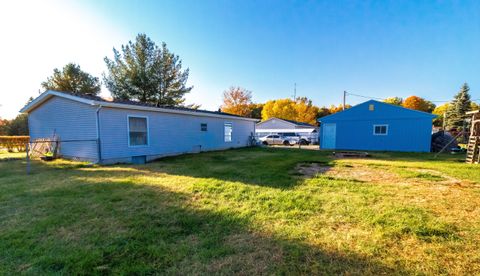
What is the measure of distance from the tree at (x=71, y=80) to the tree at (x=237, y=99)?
1881cm

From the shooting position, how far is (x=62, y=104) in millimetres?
9203

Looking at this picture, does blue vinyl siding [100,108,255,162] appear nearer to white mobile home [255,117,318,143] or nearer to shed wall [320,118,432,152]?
shed wall [320,118,432,152]

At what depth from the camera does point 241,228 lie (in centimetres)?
281

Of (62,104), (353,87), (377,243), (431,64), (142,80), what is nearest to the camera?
(377,243)

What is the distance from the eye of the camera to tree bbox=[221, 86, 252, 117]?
36.0 m

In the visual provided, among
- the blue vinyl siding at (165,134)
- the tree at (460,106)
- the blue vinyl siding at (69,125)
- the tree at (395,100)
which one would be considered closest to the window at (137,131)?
the blue vinyl siding at (165,134)

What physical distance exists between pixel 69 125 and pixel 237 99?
28.5 m

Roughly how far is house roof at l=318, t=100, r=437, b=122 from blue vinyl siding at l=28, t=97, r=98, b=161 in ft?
48.6

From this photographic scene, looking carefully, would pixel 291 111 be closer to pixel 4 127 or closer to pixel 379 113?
pixel 379 113

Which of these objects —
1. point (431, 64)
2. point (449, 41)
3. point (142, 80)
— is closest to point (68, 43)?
point (142, 80)

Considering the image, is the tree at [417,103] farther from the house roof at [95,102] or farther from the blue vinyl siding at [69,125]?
the blue vinyl siding at [69,125]

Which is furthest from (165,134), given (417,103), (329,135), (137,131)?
(417,103)

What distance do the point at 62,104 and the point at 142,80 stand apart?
13.1 metres

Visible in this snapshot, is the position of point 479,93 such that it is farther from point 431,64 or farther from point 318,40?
point 318,40
